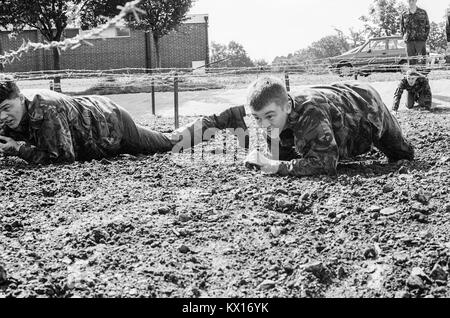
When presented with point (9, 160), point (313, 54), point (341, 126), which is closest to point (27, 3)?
point (9, 160)

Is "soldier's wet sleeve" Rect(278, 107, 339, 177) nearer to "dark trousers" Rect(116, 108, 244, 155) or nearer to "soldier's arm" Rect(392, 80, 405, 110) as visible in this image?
"dark trousers" Rect(116, 108, 244, 155)

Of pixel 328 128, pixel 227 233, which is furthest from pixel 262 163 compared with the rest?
pixel 227 233

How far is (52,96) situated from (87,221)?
2.31 m

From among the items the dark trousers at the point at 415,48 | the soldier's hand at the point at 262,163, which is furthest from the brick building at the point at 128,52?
the soldier's hand at the point at 262,163

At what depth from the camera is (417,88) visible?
11328 millimetres

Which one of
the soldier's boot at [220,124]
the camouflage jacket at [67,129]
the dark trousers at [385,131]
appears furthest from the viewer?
the camouflage jacket at [67,129]

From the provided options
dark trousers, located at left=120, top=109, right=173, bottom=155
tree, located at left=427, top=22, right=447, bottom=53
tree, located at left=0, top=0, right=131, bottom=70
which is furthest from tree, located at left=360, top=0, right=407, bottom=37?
dark trousers, located at left=120, top=109, right=173, bottom=155

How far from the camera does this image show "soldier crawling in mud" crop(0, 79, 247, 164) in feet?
18.0

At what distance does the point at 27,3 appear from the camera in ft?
85.8

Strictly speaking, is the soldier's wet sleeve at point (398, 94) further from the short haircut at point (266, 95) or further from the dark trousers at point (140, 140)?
the short haircut at point (266, 95)

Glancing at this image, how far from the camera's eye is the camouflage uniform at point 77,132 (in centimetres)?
569

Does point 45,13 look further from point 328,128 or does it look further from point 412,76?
point 328,128

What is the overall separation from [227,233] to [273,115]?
4.40 feet

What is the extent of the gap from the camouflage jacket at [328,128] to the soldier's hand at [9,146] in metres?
2.47
